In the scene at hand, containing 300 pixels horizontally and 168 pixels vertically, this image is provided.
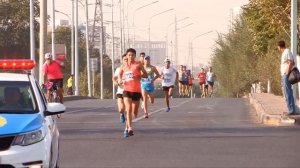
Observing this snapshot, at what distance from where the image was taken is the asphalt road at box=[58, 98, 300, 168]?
599 inches

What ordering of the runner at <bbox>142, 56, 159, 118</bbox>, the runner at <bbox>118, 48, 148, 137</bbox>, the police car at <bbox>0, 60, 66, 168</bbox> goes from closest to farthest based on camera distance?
1. the police car at <bbox>0, 60, 66, 168</bbox>
2. the runner at <bbox>118, 48, 148, 137</bbox>
3. the runner at <bbox>142, 56, 159, 118</bbox>

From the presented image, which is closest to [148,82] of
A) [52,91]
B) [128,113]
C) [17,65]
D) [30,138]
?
[52,91]

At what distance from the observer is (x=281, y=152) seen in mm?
16781

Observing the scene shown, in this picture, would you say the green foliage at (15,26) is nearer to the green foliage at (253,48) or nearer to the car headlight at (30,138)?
the green foliage at (253,48)

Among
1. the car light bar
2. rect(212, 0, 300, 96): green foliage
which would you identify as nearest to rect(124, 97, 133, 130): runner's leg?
the car light bar

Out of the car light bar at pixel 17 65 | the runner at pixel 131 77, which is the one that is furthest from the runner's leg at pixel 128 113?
the car light bar at pixel 17 65

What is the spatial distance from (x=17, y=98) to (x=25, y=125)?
1.25 metres

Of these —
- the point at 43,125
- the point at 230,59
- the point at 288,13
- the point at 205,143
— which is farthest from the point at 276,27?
the point at 230,59

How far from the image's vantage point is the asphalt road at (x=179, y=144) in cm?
1522

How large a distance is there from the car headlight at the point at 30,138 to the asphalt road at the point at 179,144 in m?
3.26

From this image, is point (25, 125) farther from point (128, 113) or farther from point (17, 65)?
point (128, 113)

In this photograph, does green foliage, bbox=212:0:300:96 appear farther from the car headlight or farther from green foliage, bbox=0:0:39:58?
the car headlight

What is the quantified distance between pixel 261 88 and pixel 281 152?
40.7 m

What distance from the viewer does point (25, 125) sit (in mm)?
11383
